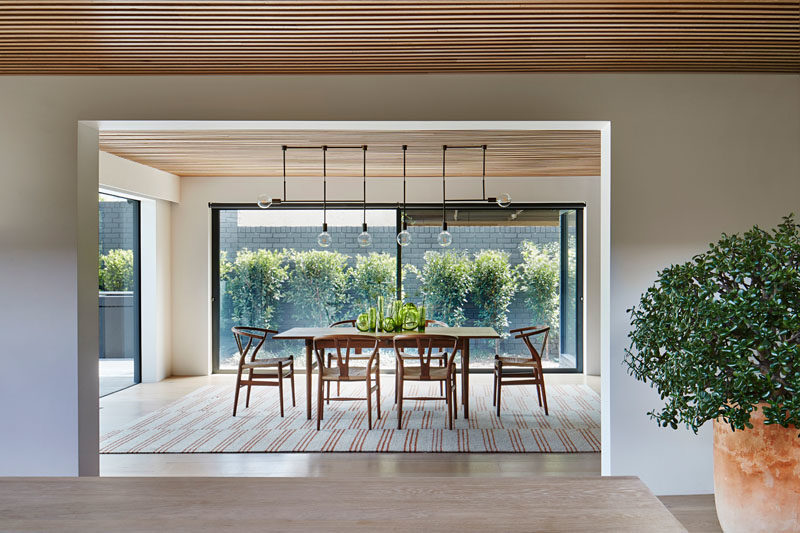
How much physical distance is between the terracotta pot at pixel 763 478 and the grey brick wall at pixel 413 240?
16.1ft

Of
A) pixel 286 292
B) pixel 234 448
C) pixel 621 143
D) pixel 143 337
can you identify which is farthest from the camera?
pixel 286 292

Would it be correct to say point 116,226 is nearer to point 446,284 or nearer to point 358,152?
point 358,152

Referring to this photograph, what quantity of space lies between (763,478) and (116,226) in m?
6.29

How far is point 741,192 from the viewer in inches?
134

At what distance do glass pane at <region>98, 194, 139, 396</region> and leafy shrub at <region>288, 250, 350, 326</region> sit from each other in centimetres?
179

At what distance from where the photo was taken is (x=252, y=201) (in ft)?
24.5

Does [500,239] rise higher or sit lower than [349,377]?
higher

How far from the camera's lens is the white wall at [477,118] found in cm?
340

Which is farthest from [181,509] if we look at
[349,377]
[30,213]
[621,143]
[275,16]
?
[349,377]

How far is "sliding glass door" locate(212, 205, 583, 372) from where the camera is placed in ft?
24.8

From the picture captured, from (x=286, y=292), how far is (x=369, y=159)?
2.29 meters

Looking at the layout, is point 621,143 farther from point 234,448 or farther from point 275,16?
point 234,448

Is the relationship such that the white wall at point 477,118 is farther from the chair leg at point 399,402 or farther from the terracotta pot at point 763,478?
the chair leg at point 399,402

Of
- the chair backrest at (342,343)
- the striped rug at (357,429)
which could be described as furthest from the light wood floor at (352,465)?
the chair backrest at (342,343)
